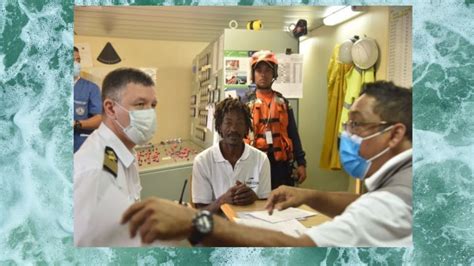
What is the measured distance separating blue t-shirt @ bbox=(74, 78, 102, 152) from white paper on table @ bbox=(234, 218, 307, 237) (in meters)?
0.71

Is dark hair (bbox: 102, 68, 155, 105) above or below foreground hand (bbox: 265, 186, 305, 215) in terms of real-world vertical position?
above

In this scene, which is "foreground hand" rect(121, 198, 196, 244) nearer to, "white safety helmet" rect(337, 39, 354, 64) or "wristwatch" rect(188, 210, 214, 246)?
"wristwatch" rect(188, 210, 214, 246)

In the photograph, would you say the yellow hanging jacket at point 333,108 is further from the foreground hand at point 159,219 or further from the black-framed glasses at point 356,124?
the foreground hand at point 159,219

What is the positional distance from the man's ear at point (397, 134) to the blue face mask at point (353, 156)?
22 mm

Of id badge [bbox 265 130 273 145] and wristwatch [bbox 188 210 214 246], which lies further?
id badge [bbox 265 130 273 145]

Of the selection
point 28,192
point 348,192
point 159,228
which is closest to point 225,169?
point 159,228

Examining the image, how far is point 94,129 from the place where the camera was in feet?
5.99

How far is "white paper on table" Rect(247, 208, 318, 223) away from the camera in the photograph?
1.83 meters

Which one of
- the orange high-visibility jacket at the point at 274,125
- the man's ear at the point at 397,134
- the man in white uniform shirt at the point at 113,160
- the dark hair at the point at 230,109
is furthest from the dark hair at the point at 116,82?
the man's ear at the point at 397,134

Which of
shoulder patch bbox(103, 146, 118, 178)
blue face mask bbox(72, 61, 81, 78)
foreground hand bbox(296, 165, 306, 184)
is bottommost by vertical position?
foreground hand bbox(296, 165, 306, 184)

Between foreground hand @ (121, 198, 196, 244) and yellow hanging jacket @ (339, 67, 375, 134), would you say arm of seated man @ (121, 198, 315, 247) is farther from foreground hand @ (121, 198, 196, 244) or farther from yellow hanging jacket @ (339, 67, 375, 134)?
yellow hanging jacket @ (339, 67, 375, 134)


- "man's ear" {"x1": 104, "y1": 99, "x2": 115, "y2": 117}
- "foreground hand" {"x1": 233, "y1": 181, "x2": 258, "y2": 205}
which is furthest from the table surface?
"man's ear" {"x1": 104, "y1": 99, "x2": 115, "y2": 117}

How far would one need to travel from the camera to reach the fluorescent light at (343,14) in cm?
189

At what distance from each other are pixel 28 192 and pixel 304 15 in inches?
55.1
